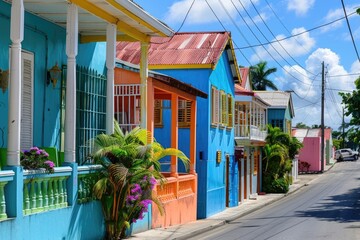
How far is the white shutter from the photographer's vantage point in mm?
12930

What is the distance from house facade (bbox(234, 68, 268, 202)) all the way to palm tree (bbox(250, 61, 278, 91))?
30.0m

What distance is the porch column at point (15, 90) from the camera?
982 centimetres

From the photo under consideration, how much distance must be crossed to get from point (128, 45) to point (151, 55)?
999 millimetres

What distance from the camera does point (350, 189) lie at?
39375mm

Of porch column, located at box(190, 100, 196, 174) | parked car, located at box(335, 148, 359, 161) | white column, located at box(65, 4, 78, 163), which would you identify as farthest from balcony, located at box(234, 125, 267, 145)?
parked car, located at box(335, 148, 359, 161)

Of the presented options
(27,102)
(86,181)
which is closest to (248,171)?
(86,181)

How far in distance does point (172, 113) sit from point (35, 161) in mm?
9063

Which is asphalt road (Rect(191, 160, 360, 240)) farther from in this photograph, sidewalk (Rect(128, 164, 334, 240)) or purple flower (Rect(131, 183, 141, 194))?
purple flower (Rect(131, 183, 141, 194))

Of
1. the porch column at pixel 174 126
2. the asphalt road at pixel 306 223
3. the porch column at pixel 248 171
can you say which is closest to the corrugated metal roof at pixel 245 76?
the porch column at pixel 248 171

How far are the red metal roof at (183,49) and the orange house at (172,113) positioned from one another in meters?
3.31

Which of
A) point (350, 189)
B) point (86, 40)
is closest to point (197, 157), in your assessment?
point (86, 40)

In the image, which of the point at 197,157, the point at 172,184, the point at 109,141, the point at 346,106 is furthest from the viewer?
the point at 346,106

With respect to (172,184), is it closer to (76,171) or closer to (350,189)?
(76,171)

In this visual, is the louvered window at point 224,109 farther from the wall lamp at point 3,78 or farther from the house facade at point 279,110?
the house facade at point 279,110
